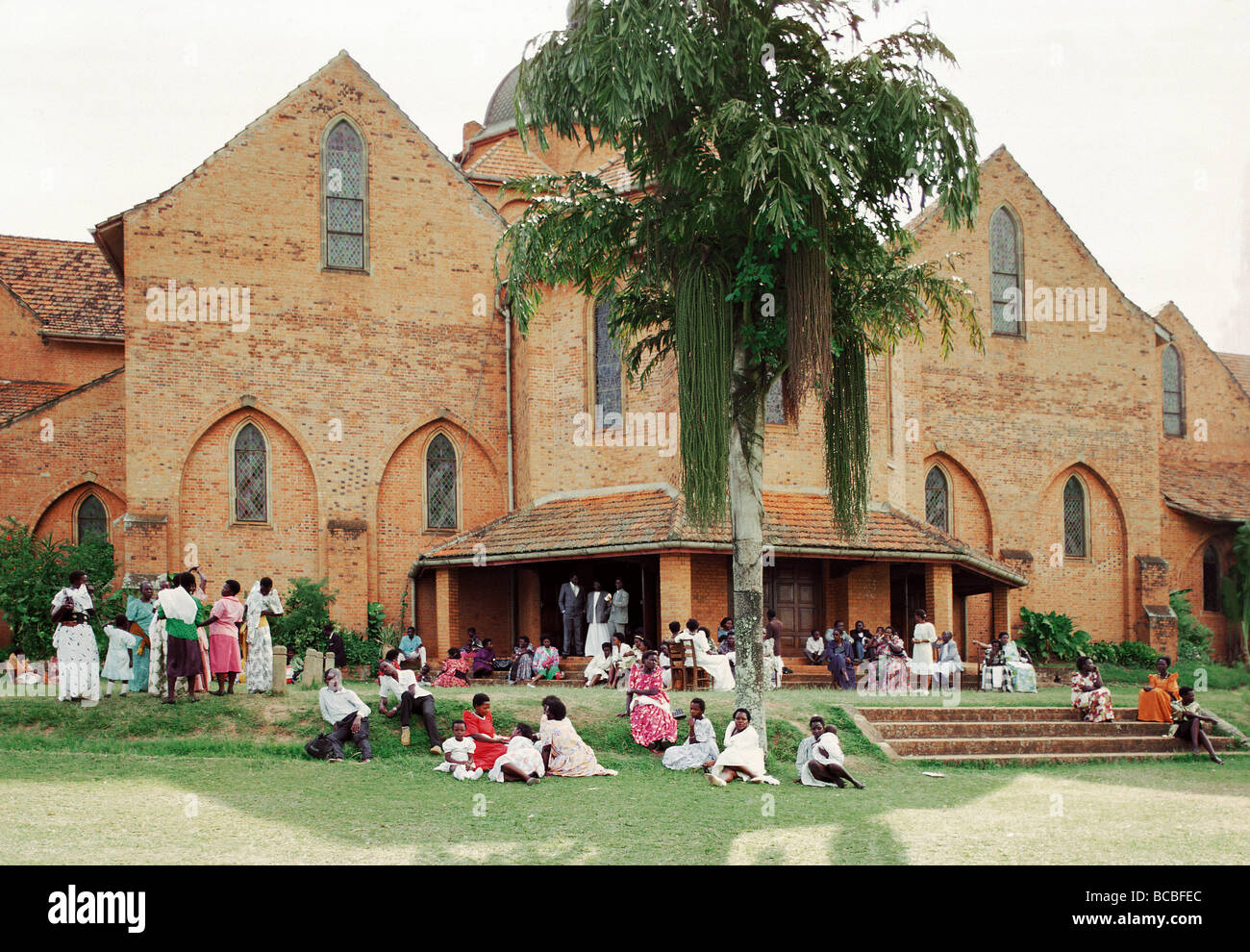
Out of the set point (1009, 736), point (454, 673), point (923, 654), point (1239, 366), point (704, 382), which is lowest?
point (1009, 736)

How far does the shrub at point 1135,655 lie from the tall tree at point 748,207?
1765 centimetres

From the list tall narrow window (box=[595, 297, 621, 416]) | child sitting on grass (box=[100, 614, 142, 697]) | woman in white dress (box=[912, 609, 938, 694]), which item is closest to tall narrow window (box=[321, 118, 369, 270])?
tall narrow window (box=[595, 297, 621, 416])

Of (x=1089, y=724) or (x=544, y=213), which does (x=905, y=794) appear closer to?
(x=1089, y=724)

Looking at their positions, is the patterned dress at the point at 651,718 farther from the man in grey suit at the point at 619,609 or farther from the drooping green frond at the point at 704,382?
the man in grey suit at the point at 619,609

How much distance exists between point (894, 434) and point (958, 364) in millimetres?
5142

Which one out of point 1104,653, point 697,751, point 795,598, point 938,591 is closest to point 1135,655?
point 1104,653

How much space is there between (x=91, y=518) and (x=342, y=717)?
15.9 metres

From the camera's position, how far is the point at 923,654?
82.4 ft

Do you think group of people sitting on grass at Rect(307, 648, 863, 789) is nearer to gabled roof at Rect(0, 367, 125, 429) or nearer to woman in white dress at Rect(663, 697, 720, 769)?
woman in white dress at Rect(663, 697, 720, 769)

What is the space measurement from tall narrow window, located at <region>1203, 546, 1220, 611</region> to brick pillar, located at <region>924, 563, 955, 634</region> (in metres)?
12.7

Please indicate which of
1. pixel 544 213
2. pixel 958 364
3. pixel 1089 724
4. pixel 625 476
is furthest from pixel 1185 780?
pixel 958 364

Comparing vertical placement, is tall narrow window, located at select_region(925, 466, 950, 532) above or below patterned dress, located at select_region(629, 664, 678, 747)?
above

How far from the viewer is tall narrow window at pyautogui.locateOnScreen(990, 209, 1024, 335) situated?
3294 cm

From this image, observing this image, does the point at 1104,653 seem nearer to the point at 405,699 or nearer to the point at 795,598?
the point at 795,598
